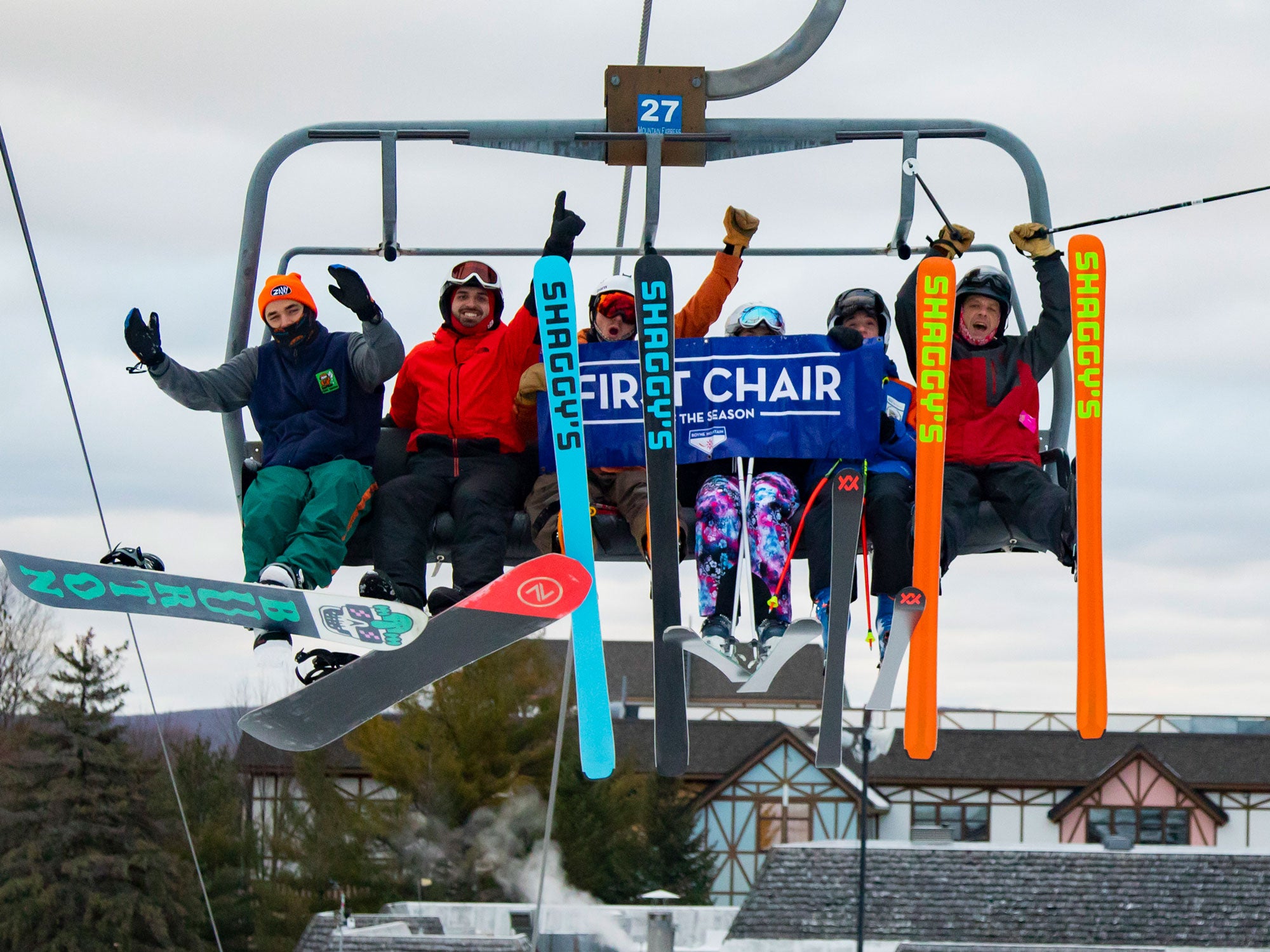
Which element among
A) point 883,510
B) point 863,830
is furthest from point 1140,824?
point 883,510

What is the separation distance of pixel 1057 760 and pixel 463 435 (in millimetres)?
33348

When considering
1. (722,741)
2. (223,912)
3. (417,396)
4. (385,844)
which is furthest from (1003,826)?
(417,396)

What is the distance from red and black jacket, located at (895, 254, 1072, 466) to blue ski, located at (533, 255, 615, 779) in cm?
118

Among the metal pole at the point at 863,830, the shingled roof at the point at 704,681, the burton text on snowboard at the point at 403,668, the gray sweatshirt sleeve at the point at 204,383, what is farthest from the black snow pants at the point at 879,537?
the shingled roof at the point at 704,681

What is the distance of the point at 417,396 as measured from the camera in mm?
6418

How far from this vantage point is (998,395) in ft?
20.5

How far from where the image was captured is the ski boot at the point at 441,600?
5.76m

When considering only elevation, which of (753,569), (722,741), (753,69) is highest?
(753,69)

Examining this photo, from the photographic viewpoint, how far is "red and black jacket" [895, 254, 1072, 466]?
6.23 m

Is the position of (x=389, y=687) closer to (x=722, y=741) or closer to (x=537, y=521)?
(x=537, y=521)

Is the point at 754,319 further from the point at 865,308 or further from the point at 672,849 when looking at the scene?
the point at 672,849

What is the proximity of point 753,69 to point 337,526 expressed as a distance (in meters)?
1.93

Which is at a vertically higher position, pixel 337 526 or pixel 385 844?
pixel 337 526

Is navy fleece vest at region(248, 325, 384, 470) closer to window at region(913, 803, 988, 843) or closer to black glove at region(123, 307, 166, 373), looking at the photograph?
black glove at region(123, 307, 166, 373)
